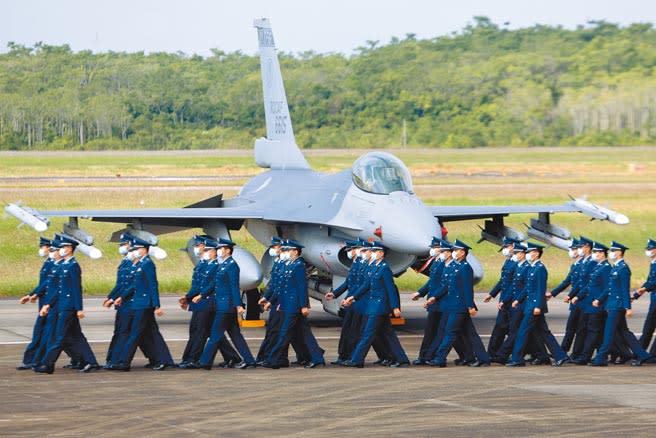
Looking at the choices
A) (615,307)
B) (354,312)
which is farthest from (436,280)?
(615,307)

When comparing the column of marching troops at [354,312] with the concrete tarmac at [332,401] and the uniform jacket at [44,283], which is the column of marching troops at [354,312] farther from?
the concrete tarmac at [332,401]

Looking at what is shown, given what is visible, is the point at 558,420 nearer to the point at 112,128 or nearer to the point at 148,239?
the point at 148,239

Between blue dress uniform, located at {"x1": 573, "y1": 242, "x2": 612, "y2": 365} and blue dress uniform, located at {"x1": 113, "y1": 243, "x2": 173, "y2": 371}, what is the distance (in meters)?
5.81

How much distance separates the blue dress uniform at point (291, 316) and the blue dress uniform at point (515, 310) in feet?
8.47

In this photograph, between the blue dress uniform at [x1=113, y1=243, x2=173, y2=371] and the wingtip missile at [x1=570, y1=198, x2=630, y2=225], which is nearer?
the blue dress uniform at [x1=113, y1=243, x2=173, y2=371]

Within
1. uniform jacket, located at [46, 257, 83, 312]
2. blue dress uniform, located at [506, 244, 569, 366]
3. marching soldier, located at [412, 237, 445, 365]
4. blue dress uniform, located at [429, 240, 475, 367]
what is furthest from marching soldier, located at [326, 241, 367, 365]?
uniform jacket, located at [46, 257, 83, 312]

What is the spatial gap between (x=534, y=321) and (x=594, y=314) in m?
1.05

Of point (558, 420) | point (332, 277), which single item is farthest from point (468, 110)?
point (558, 420)

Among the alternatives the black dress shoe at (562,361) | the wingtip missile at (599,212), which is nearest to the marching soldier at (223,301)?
the black dress shoe at (562,361)

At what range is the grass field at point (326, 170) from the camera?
37062mm

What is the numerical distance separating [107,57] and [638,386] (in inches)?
2534

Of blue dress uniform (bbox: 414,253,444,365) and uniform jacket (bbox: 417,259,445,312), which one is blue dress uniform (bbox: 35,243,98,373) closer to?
blue dress uniform (bbox: 414,253,444,365)

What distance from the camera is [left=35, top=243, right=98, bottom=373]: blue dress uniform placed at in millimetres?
17281

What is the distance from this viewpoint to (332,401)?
14969 millimetres
